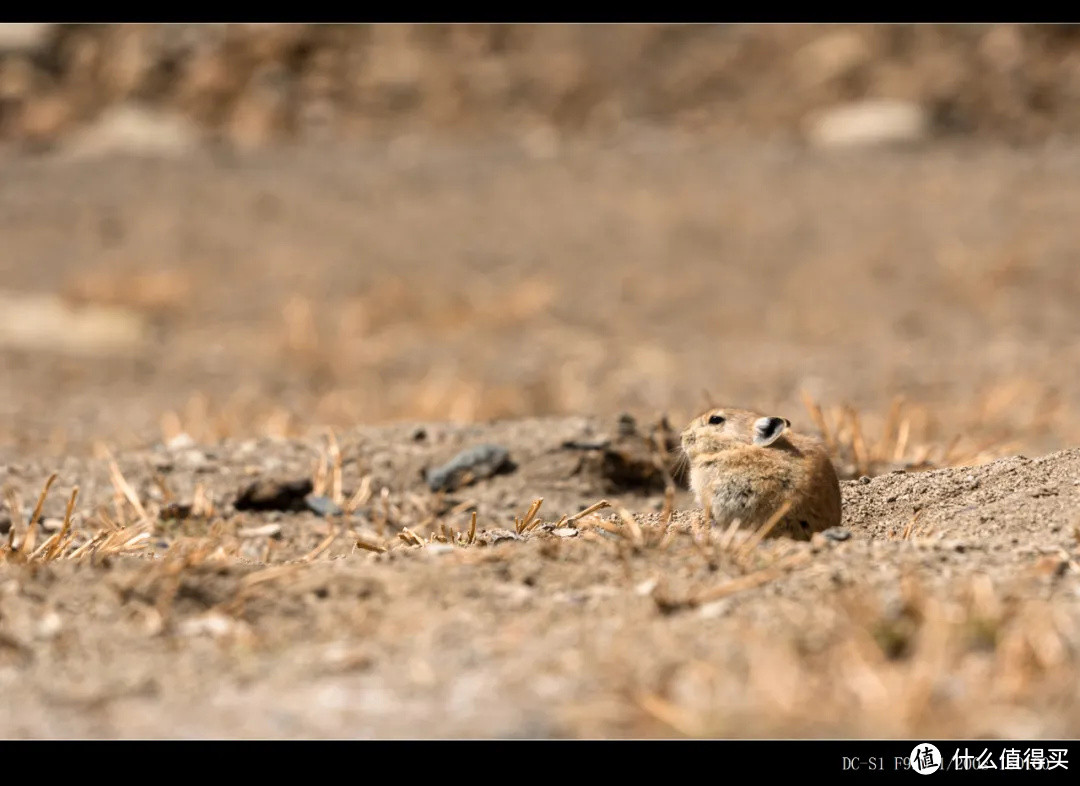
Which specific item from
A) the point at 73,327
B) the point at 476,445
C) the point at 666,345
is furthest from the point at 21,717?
the point at 73,327

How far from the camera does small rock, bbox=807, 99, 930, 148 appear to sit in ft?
49.8

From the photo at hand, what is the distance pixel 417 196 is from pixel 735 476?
9.95 meters

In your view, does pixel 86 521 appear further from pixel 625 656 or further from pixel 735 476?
pixel 625 656

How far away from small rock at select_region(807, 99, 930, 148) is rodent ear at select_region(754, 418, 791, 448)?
11928mm

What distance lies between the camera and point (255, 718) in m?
2.36

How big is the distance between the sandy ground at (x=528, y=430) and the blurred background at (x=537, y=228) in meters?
0.05

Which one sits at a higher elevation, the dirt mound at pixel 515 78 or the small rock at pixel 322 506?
the dirt mound at pixel 515 78

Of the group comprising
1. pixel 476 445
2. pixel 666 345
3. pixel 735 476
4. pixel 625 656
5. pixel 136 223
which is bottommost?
pixel 625 656

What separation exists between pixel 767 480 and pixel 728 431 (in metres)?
0.36

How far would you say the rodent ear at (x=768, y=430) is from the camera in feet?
11.9
